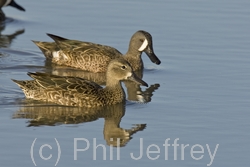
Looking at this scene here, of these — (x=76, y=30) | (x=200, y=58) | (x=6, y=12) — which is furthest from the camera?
(x=6, y=12)

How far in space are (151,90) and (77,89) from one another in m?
1.60

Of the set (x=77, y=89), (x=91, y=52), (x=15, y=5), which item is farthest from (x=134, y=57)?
(x=15, y=5)

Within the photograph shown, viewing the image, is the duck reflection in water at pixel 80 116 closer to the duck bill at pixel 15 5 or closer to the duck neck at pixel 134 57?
the duck neck at pixel 134 57

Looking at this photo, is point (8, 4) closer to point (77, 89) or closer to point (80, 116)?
point (77, 89)

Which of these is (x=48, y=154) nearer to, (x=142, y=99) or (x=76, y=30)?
(x=142, y=99)

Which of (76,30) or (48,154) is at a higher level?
(76,30)

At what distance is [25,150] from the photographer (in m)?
10.0

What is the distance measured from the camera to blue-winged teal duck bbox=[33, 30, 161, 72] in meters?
15.1

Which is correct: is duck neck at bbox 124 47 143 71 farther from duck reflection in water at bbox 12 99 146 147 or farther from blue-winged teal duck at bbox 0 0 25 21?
blue-winged teal duck at bbox 0 0 25 21

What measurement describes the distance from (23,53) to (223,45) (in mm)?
3734

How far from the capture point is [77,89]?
40.3 ft

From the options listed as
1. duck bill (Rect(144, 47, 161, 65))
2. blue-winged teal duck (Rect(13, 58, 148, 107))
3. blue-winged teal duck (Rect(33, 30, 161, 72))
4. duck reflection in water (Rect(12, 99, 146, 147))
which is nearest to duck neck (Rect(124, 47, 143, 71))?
blue-winged teal duck (Rect(33, 30, 161, 72))

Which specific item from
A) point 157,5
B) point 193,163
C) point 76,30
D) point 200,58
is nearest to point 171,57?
point 200,58

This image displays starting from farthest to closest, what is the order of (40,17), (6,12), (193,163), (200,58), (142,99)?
(6,12), (40,17), (200,58), (142,99), (193,163)
